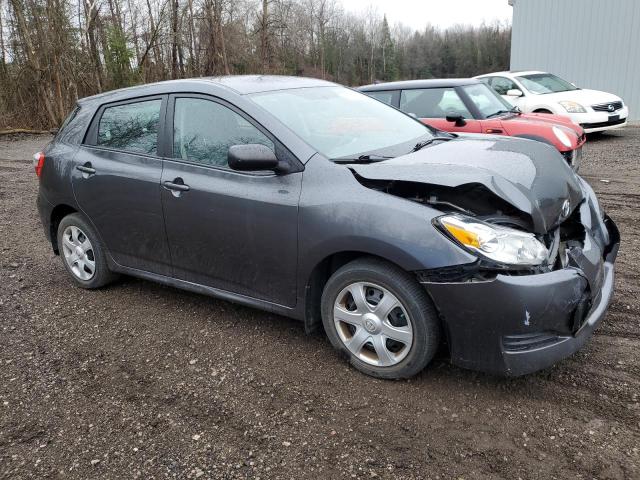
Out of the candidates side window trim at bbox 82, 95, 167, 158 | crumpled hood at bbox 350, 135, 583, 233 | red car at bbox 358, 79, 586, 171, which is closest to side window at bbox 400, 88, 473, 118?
→ red car at bbox 358, 79, 586, 171

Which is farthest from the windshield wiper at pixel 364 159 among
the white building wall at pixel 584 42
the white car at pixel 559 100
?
the white building wall at pixel 584 42

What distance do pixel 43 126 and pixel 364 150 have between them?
69.3 ft

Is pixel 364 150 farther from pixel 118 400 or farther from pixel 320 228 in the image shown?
pixel 118 400

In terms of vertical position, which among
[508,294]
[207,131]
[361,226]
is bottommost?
[508,294]

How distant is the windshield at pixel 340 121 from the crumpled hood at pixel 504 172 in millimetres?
291

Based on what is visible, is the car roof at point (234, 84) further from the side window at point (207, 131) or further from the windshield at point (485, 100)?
the windshield at point (485, 100)

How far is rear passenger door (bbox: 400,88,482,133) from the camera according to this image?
7473mm

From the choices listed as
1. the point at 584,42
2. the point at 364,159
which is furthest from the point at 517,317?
the point at 584,42

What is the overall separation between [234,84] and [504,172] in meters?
1.89

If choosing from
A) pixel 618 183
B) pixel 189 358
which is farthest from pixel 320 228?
pixel 618 183

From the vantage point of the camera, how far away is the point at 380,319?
9.82 ft

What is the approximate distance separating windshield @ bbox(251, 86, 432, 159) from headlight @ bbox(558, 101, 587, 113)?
858 centimetres

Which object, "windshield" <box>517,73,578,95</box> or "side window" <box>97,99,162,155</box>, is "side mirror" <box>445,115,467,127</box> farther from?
"windshield" <box>517,73,578,95</box>

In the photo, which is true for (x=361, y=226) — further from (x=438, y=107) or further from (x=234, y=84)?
(x=438, y=107)
